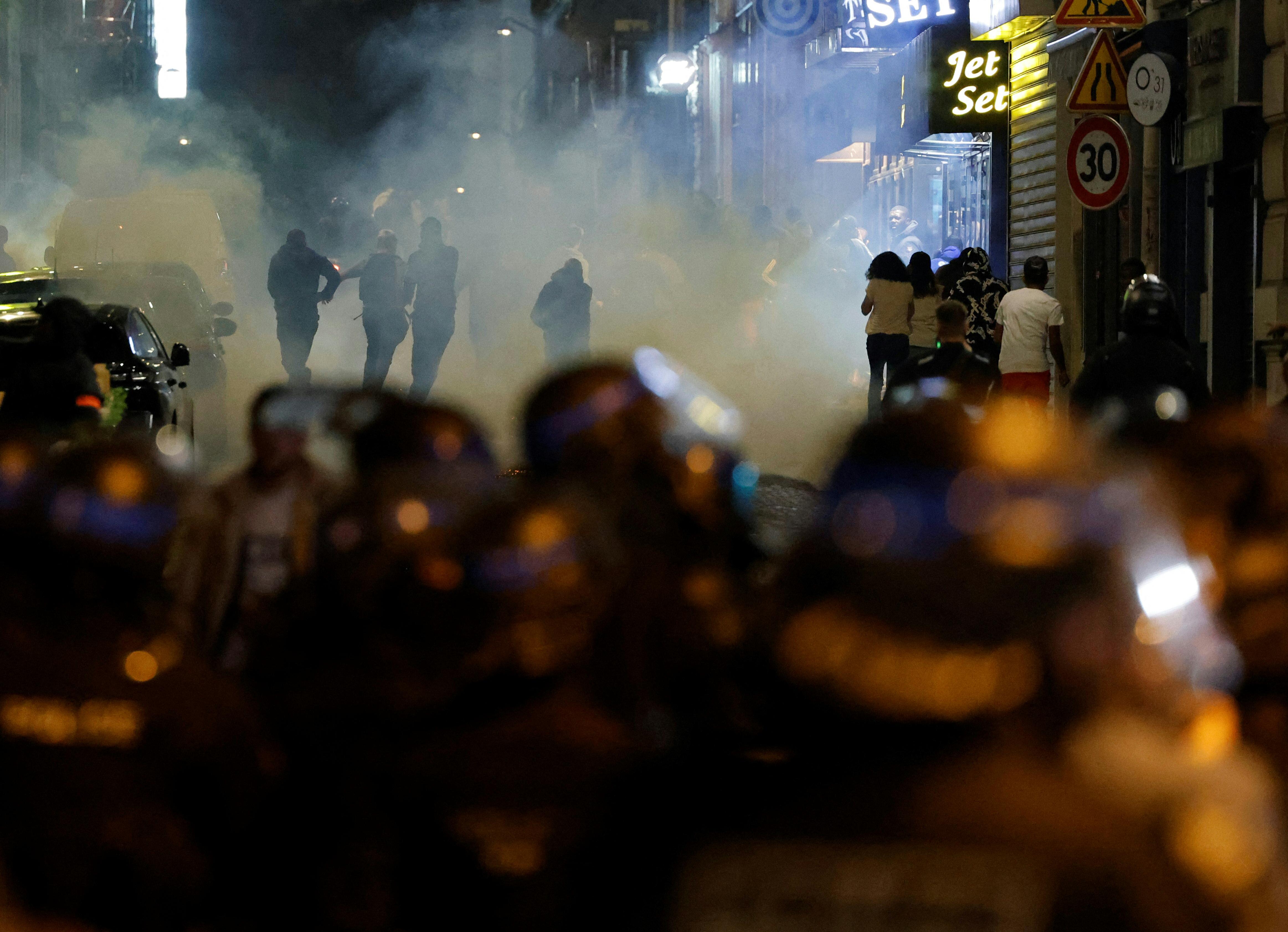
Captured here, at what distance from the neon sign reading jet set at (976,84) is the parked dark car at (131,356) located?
10803 mm

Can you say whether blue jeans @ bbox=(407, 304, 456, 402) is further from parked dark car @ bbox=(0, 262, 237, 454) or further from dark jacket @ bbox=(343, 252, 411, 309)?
parked dark car @ bbox=(0, 262, 237, 454)

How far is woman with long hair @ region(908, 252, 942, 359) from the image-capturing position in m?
14.3

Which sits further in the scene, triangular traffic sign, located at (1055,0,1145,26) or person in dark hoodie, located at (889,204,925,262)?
person in dark hoodie, located at (889,204,925,262)

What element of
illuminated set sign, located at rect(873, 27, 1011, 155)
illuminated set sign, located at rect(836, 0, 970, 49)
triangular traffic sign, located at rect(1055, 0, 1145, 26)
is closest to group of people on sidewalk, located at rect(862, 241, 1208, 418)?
triangular traffic sign, located at rect(1055, 0, 1145, 26)

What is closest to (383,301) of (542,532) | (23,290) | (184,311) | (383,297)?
(383,297)

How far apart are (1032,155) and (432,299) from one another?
7.87m

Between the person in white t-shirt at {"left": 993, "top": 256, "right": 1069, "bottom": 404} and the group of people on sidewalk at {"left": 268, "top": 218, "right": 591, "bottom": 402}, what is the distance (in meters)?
6.26

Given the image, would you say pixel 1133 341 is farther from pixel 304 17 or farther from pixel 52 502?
pixel 304 17

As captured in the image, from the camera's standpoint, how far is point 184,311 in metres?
15.4

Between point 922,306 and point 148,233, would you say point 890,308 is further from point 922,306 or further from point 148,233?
point 148,233

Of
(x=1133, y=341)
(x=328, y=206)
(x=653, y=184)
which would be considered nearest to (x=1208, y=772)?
(x=1133, y=341)

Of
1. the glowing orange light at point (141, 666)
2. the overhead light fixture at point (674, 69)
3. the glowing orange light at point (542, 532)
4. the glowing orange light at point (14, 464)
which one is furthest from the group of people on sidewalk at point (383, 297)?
the overhead light fixture at point (674, 69)

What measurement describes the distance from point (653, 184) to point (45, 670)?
160 ft

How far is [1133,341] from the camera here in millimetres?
7141
